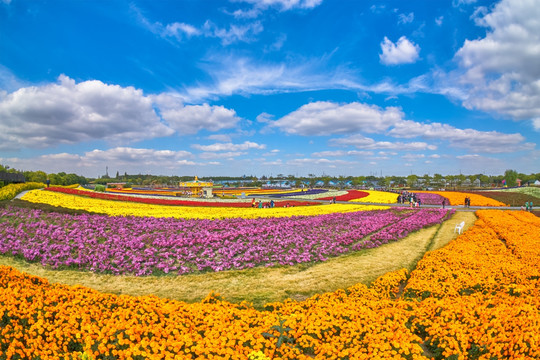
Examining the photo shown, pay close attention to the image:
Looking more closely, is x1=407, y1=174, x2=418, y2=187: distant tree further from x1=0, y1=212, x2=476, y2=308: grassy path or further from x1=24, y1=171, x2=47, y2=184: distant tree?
x1=24, y1=171, x2=47, y2=184: distant tree

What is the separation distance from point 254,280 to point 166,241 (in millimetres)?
5770

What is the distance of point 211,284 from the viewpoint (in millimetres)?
10711

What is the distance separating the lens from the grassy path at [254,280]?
9.91m

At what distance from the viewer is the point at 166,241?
14.6 metres

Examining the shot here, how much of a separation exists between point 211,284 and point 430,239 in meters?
14.2

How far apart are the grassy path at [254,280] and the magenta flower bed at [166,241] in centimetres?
58

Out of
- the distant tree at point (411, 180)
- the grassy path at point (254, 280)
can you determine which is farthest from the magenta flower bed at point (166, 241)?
the distant tree at point (411, 180)

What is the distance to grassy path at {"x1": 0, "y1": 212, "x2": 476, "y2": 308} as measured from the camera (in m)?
9.91

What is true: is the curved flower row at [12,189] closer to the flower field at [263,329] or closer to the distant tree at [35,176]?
the flower field at [263,329]

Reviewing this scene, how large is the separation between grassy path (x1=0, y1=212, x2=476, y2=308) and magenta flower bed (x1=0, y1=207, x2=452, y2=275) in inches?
22.7

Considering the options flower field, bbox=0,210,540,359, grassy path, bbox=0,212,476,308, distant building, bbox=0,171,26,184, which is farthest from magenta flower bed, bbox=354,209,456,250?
distant building, bbox=0,171,26,184

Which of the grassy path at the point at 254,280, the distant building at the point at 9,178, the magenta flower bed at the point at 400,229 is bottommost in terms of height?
the grassy path at the point at 254,280

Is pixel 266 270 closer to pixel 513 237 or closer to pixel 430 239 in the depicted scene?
pixel 430 239

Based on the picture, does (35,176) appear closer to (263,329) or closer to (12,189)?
(12,189)
